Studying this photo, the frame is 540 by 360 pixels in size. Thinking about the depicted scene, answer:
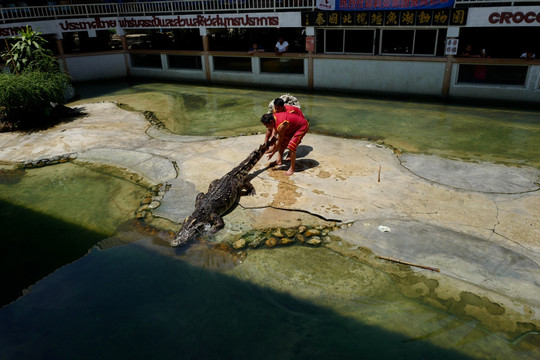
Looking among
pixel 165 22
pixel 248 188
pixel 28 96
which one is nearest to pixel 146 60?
pixel 165 22

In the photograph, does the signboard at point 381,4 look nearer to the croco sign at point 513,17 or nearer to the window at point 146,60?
the croco sign at point 513,17

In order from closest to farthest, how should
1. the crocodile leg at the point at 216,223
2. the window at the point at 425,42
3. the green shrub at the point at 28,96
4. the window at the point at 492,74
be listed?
the crocodile leg at the point at 216,223, the green shrub at the point at 28,96, the window at the point at 492,74, the window at the point at 425,42

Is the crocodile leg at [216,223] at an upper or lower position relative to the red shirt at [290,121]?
lower

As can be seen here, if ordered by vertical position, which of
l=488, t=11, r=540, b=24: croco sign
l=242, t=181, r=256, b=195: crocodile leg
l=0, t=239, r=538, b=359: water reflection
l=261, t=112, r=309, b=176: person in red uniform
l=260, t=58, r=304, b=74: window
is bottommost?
l=0, t=239, r=538, b=359: water reflection

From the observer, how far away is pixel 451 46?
12570mm

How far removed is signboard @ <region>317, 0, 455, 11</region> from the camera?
39.8ft

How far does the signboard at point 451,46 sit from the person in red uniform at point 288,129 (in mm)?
8167

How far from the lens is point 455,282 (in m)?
4.70

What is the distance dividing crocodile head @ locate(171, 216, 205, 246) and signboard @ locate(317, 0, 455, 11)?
1107 cm

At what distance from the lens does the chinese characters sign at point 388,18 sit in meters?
12.1

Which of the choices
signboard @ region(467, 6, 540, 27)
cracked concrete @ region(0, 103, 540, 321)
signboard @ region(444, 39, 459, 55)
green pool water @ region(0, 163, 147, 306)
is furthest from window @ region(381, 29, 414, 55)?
green pool water @ region(0, 163, 147, 306)

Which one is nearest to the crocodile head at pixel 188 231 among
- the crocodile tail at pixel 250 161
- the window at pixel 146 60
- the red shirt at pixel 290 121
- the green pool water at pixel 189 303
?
the green pool water at pixel 189 303

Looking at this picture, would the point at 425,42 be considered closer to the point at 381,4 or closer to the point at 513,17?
the point at 381,4

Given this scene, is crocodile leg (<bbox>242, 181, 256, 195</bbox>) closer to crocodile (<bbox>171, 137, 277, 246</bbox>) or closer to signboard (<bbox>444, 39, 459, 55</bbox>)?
crocodile (<bbox>171, 137, 277, 246</bbox>)
